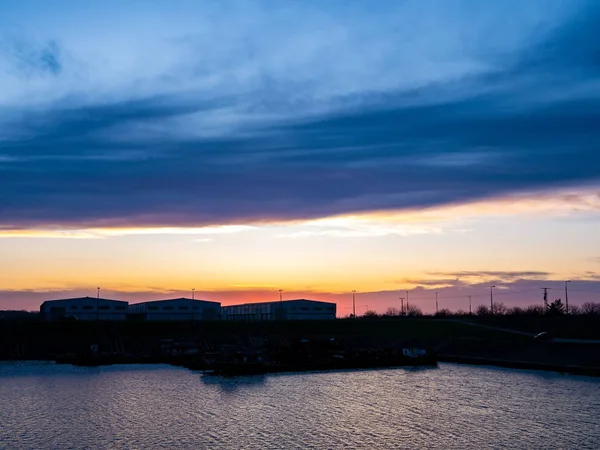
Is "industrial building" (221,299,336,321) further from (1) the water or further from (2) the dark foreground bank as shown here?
(1) the water

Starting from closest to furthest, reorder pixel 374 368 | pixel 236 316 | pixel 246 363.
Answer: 1. pixel 246 363
2. pixel 374 368
3. pixel 236 316

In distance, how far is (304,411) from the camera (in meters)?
59.3

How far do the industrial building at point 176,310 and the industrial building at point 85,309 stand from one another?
6.14 m

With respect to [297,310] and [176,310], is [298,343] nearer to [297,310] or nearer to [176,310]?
[297,310]

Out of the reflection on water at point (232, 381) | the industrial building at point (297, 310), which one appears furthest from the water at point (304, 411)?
the industrial building at point (297, 310)

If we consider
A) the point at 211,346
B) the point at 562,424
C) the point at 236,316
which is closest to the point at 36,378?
the point at 211,346

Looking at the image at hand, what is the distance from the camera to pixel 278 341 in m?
126

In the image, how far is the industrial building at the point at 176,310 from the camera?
536ft

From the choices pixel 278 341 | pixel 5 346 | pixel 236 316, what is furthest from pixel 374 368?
pixel 236 316

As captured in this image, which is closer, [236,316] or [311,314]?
[311,314]

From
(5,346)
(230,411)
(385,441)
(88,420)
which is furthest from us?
(5,346)

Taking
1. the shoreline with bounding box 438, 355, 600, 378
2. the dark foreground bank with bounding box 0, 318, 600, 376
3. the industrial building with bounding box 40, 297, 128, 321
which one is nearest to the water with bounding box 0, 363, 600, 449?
the shoreline with bounding box 438, 355, 600, 378

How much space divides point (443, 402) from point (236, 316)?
137164mm

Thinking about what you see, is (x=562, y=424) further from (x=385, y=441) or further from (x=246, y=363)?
(x=246, y=363)
